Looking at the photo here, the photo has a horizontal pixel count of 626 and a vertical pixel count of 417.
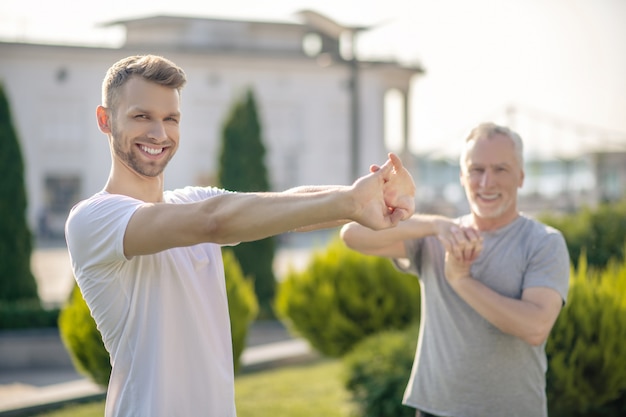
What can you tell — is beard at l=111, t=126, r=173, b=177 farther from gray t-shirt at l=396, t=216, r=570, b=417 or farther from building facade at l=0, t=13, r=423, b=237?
building facade at l=0, t=13, r=423, b=237

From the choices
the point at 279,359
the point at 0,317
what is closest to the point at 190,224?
the point at 279,359

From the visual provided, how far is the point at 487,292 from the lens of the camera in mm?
3594

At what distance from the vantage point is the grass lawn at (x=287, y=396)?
26.9ft

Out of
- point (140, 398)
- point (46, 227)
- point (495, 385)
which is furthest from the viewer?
point (46, 227)

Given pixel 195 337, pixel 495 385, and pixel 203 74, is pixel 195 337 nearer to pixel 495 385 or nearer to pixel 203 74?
pixel 495 385

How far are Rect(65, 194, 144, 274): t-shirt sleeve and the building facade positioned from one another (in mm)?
32988

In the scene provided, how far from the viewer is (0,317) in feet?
41.2

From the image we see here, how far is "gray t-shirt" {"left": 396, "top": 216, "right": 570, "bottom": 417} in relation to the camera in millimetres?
3738

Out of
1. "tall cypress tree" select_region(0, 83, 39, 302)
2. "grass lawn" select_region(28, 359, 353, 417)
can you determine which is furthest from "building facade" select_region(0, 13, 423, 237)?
"grass lawn" select_region(28, 359, 353, 417)

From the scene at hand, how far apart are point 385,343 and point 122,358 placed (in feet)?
15.7

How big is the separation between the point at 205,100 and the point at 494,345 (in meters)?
37.1

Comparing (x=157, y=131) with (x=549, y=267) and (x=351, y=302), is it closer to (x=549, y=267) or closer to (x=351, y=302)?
(x=549, y=267)

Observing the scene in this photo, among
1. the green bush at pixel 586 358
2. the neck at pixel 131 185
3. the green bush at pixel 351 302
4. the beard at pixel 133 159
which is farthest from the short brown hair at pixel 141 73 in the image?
the green bush at pixel 351 302

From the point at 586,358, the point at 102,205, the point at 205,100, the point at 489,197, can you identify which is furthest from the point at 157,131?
the point at 205,100
